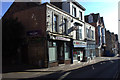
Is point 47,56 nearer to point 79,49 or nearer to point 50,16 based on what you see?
point 50,16

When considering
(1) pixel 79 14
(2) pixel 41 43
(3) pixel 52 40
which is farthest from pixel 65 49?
(1) pixel 79 14

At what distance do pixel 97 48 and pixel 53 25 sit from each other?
83.2 ft

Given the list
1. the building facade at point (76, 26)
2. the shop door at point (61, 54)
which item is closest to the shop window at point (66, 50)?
the shop door at point (61, 54)

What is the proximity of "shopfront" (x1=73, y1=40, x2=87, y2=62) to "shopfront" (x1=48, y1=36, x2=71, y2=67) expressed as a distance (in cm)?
157

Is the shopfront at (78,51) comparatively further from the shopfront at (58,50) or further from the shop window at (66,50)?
the shopfront at (58,50)

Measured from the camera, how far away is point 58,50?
17109 millimetres

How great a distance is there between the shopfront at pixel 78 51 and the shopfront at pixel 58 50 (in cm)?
157

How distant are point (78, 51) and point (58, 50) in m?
6.00

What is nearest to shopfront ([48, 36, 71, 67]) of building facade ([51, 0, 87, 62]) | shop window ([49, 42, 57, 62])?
shop window ([49, 42, 57, 62])

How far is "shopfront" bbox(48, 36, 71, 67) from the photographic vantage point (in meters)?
14.8

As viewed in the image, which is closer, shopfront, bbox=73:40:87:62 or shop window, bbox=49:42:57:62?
shop window, bbox=49:42:57:62

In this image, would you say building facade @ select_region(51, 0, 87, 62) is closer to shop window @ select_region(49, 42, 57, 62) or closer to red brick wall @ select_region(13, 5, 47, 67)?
shop window @ select_region(49, 42, 57, 62)

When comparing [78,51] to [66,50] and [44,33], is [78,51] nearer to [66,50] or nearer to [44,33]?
[66,50]

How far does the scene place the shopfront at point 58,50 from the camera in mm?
14769
